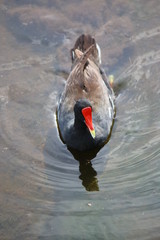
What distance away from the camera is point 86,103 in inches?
258

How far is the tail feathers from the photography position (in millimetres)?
7895

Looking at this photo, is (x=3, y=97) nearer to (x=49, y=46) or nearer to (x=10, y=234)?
(x=49, y=46)

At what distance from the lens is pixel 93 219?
5.52m

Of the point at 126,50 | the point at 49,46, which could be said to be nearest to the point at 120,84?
the point at 126,50

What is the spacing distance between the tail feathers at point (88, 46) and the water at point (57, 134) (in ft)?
1.09

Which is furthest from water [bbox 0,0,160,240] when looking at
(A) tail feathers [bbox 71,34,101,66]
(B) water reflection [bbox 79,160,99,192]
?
(A) tail feathers [bbox 71,34,101,66]

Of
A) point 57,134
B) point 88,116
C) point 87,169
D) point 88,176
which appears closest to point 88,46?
point 57,134

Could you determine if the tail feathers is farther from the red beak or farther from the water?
the red beak

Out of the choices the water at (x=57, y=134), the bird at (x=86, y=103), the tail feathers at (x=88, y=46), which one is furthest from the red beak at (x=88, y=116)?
the tail feathers at (x=88, y=46)

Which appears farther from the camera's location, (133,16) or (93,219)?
(133,16)

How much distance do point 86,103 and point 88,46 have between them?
169cm

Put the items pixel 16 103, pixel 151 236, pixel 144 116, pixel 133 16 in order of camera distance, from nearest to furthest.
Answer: pixel 151 236, pixel 144 116, pixel 16 103, pixel 133 16

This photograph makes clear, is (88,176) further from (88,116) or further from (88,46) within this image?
(88,46)

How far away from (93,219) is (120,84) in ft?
9.42
